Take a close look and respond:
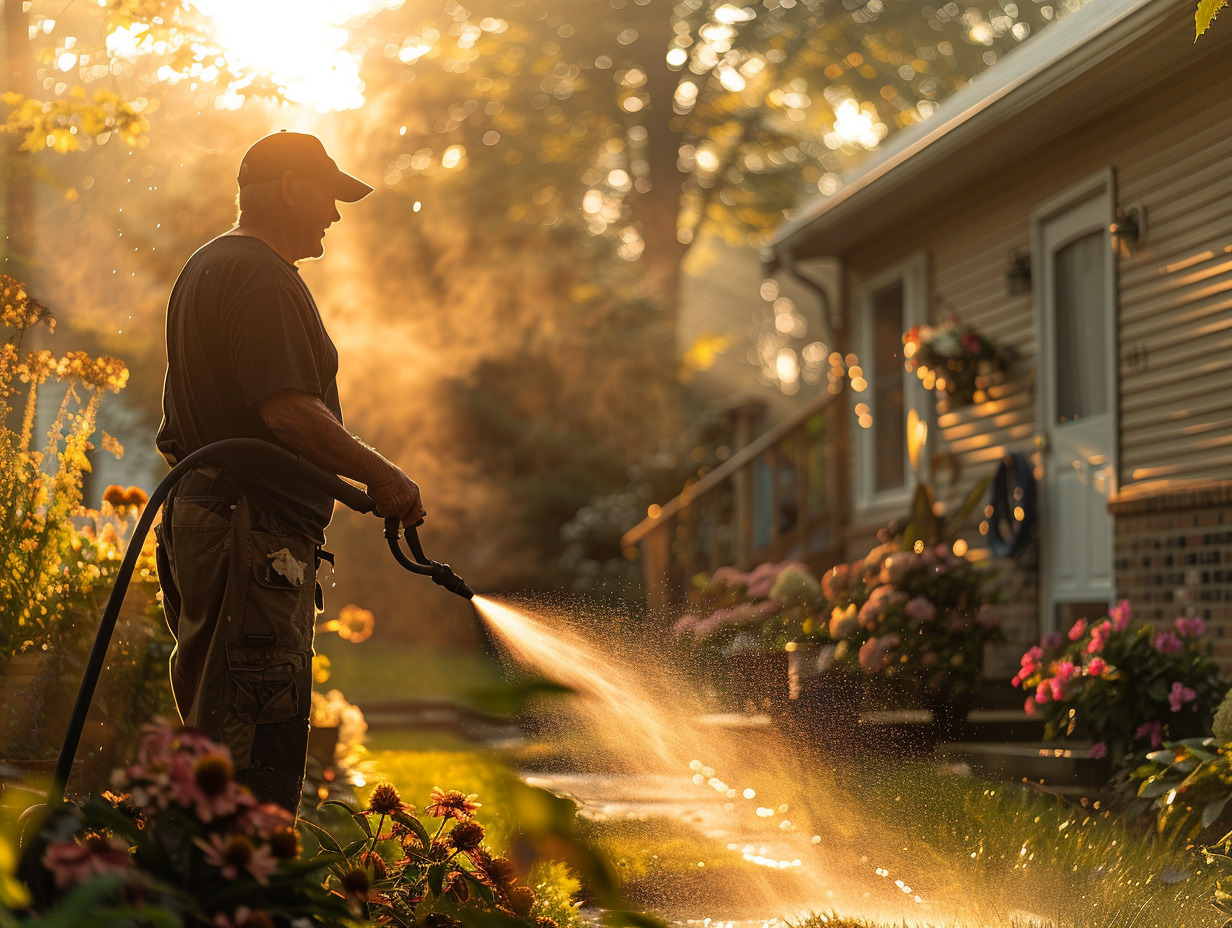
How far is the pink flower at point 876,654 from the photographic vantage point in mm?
7051

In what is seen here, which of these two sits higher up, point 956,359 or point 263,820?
point 956,359

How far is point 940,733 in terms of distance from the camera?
22.9ft

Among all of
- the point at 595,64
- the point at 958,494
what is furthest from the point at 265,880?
the point at 595,64

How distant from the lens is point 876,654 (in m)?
7.05

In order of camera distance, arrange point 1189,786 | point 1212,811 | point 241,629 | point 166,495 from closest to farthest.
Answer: point 166,495 < point 241,629 < point 1212,811 < point 1189,786

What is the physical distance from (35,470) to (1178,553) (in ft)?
17.7

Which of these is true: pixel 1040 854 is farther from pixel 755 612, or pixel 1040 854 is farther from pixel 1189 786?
pixel 755 612

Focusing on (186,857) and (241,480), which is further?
(241,480)

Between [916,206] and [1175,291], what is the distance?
9.72ft

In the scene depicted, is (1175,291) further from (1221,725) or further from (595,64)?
(595,64)

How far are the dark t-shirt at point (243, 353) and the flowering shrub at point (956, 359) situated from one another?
21.7 ft

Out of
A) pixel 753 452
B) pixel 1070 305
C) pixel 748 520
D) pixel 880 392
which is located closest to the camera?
pixel 1070 305

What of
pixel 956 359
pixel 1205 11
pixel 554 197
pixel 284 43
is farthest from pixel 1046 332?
pixel 554 197

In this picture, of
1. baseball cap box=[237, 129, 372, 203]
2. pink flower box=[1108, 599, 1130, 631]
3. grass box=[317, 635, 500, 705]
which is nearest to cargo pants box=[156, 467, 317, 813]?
baseball cap box=[237, 129, 372, 203]
